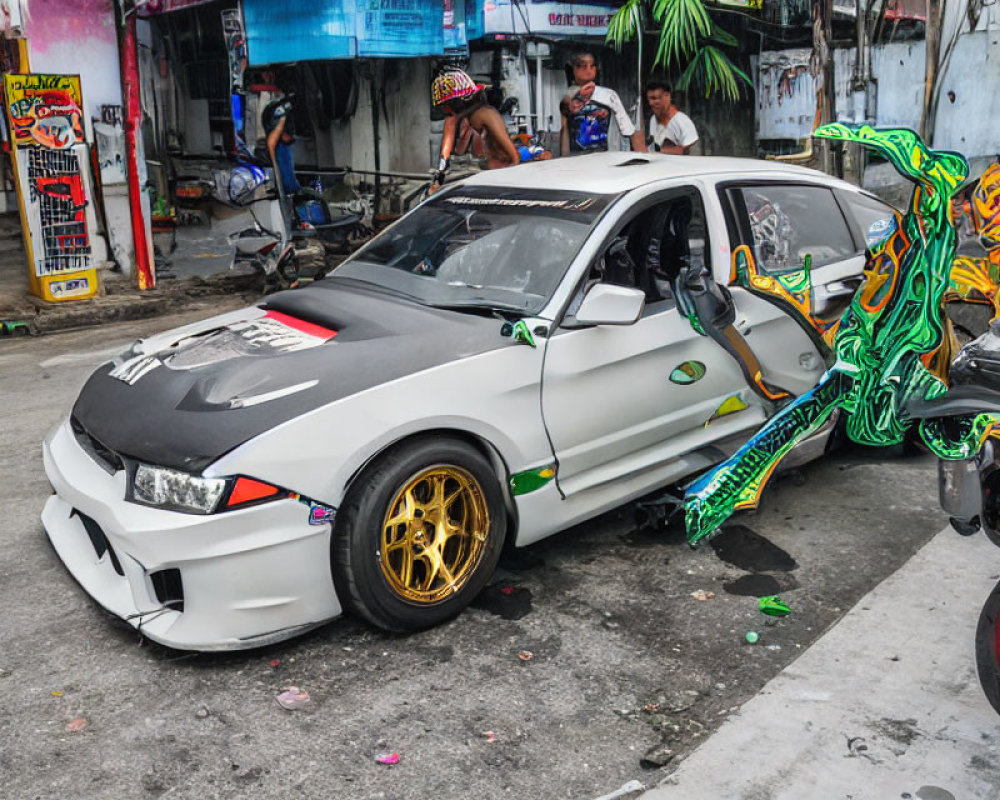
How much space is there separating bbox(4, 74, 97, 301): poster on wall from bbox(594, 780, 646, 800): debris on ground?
8.92 m

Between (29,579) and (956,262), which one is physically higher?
(956,262)

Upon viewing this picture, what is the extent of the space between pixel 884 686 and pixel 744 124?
1393 cm

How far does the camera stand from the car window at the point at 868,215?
5672 mm

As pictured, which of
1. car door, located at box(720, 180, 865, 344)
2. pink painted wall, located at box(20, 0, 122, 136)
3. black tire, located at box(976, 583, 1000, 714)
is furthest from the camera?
pink painted wall, located at box(20, 0, 122, 136)

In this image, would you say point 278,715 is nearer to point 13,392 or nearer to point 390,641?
point 390,641

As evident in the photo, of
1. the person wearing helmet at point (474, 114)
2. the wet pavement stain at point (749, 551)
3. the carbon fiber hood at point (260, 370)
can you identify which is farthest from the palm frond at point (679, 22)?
the carbon fiber hood at point (260, 370)

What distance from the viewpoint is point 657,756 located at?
10.7 feet

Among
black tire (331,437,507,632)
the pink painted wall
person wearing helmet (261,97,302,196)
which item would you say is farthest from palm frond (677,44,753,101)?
black tire (331,437,507,632)

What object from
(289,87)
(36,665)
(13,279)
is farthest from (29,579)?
(289,87)

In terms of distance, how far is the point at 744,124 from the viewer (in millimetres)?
16281

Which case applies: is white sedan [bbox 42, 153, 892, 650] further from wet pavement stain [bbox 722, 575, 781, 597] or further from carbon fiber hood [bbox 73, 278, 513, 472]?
wet pavement stain [bbox 722, 575, 781, 597]

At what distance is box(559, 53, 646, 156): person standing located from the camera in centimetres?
955

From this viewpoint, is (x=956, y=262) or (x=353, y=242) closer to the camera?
(x=956, y=262)

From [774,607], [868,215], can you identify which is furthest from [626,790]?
[868,215]
